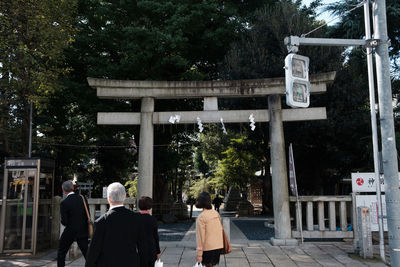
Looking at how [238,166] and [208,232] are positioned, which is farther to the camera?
[238,166]

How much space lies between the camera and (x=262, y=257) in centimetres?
798

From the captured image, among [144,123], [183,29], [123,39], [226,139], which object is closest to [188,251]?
[144,123]

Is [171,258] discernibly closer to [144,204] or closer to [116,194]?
[144,204]

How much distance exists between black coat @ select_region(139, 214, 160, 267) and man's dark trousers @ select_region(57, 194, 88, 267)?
74.4 inches

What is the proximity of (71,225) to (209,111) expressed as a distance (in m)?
5.20

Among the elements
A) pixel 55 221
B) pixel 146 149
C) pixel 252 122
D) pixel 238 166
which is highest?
pixel 252 122

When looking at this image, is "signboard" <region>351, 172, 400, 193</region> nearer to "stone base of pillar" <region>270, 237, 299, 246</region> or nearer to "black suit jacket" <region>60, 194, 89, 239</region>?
"stone base of pillar" <region>270, 237, 299, 246</region>

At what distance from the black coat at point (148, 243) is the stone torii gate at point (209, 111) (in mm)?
4893

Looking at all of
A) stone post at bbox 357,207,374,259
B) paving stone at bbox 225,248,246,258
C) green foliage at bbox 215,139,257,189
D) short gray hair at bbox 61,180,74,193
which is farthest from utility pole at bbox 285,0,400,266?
green foliage at bbox 215,139,257,189

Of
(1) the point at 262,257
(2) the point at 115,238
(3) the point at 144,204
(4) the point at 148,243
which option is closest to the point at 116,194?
(2) the point at 115,238

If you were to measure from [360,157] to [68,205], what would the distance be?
1323 cm

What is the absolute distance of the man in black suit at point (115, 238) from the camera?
323 cm

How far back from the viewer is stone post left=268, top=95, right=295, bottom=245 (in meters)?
9.27

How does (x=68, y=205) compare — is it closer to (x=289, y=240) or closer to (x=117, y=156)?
(x=289, y=240)
